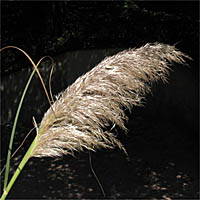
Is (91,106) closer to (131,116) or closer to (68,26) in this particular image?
(131,116)

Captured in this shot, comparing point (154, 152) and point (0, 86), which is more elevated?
point (0, 86)

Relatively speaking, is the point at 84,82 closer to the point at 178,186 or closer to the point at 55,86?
the point at 178,186

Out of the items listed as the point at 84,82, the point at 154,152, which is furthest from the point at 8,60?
the point at 84,82

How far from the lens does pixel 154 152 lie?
4.90 meters

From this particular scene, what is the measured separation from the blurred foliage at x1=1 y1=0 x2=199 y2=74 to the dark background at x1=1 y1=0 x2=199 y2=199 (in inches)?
0.5

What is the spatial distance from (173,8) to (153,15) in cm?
41

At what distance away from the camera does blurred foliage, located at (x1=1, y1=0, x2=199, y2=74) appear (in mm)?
5598

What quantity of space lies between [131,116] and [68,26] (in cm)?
186

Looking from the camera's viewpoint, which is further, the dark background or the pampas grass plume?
the dark background

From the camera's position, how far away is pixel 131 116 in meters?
6.11

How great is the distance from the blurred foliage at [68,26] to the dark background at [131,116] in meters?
0.01

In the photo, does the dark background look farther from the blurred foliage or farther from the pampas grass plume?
the pampas grass plume

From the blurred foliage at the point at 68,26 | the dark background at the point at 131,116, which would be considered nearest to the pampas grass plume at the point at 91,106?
the dark background at the point at 131,116

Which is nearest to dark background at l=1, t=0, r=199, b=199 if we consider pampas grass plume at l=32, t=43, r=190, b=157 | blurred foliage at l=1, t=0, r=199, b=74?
blurred foliage at l=1, t=0, r=199, b=74
